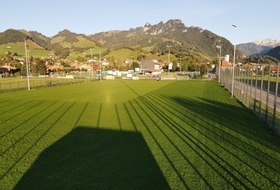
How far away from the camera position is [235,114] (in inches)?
544

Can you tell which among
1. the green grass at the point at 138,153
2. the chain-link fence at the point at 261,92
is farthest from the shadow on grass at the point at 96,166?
the chain-link fence at the point at 261,92

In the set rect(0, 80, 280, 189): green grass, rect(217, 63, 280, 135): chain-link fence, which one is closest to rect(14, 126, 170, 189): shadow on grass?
rect(0, 80, 280, 189): green grass

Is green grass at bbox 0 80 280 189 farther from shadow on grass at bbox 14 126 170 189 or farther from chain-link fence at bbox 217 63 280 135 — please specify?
chain-link fence at bbox 217 63 280 135

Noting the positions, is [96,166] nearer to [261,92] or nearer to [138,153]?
[138,153]

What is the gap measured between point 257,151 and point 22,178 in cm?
707

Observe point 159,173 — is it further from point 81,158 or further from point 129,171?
point 81,158

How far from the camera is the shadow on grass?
525 cm

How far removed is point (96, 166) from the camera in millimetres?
6203

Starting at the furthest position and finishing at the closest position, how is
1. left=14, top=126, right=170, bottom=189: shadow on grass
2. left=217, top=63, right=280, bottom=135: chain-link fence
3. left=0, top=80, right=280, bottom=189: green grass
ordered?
left=217, top=63, right=280, bottom=135: chain-link fence, left=0, top=80, right=280, bottom=189: green grass, left=14, top=126, right=170, bottom=189: shadow on grass

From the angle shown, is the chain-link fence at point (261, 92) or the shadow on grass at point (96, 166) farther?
the chain-link fence at point (261, 92)

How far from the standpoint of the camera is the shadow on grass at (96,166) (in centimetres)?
525

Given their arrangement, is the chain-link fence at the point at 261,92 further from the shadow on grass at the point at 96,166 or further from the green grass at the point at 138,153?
the shadow on grass at the point at 96,166

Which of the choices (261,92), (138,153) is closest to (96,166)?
(138,153)

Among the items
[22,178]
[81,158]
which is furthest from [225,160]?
[22,178]
